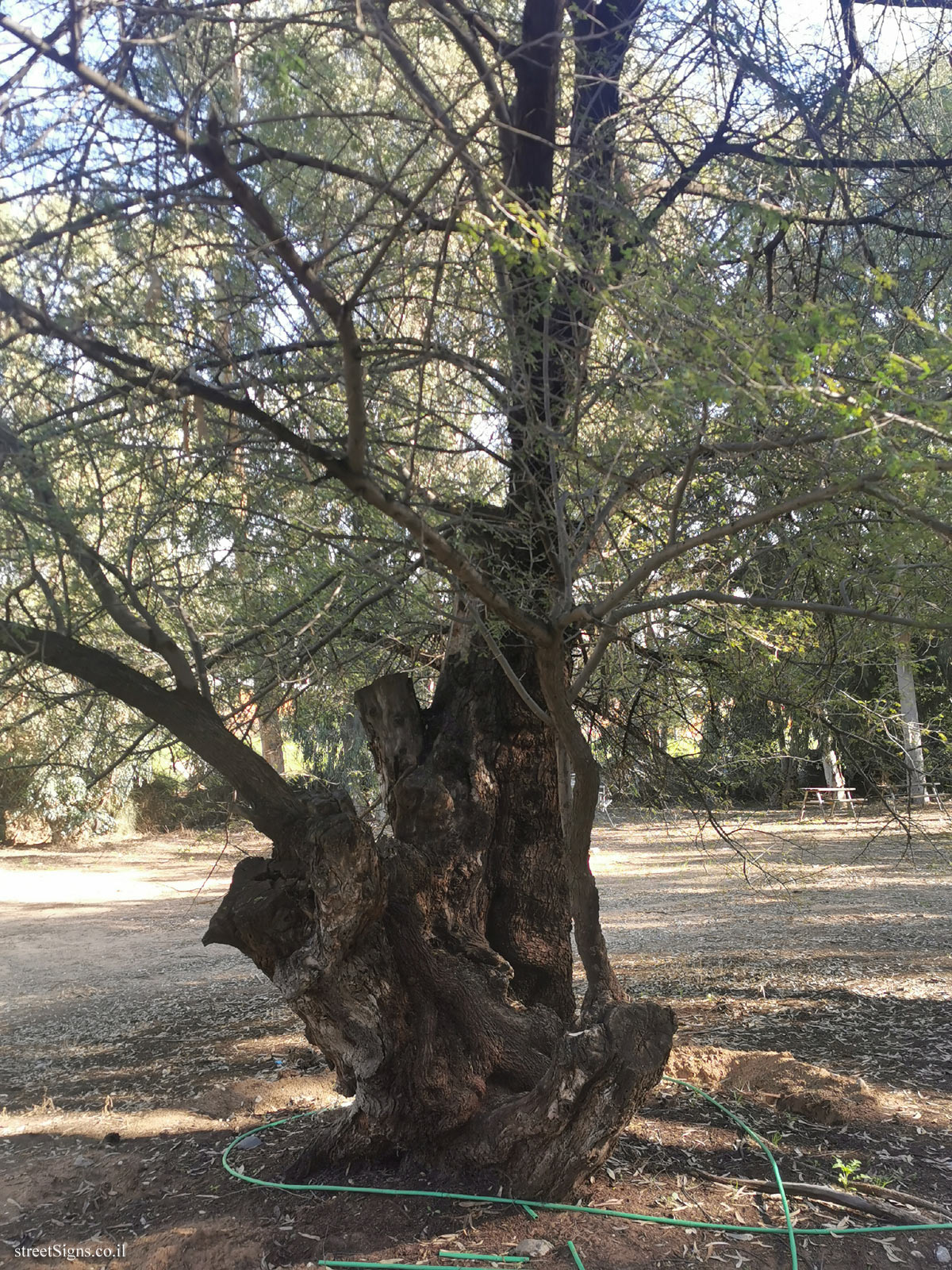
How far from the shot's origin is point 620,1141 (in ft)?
13.6

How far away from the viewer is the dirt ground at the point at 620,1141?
3.38 m

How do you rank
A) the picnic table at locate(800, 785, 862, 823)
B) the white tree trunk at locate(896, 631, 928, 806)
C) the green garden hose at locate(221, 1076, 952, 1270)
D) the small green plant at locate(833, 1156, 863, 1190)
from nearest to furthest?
the green garden hose at locate(221, 1076, 952, 1270), the small green plant at locate(833, 1156, 863, 1190), the white tree trunk at locate(896, 631, 928, 806), the picnic table at locate(800, 785, 862, 823)

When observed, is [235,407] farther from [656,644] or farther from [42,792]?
[42,792]

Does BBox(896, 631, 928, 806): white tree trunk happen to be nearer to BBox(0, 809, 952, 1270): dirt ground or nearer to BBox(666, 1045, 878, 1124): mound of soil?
BBox(0, 809, 952, 1270): dirt ground

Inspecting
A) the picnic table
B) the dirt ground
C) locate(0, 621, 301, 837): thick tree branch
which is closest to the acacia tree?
locate(0, 621, 301, 837): thick tree branch

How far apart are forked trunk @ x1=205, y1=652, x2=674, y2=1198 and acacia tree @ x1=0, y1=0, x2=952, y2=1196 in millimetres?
16

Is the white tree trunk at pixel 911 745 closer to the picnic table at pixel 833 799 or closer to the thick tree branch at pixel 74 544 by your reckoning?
the picnic table at pixel 833 799

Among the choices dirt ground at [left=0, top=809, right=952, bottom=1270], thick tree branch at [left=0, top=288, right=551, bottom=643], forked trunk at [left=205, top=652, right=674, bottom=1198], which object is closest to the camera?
thick tree branch at [left=0, top=288, right=551, bottom=643]

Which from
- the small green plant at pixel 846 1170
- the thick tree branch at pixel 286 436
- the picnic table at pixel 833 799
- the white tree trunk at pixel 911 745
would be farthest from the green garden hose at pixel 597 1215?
the picnic table at pixel 833 799

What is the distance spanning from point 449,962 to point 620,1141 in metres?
1.01

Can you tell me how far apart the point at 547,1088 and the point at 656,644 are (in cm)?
221

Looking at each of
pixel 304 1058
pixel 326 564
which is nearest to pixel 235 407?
pixel 326 564

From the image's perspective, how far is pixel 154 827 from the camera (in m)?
20.0

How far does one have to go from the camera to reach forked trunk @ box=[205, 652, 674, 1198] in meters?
3.55
